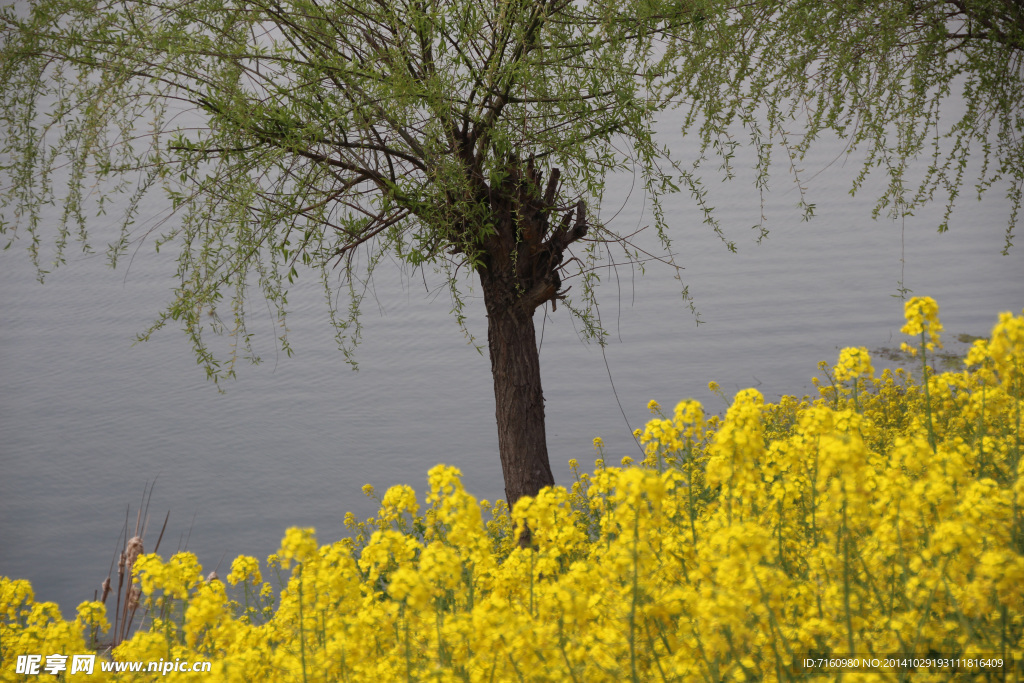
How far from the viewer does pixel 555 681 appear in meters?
2.02

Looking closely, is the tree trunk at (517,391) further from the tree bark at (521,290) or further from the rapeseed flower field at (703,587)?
the rapeseed flower field at (703,587)

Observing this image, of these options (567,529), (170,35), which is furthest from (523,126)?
(567,529)

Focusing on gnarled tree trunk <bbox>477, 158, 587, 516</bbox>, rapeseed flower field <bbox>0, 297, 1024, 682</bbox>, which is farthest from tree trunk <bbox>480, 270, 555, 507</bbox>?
rapeseed flower field <bbox>0, 297, 1024, 682</bbox>

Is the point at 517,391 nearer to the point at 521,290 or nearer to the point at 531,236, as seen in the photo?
the point at 521,290

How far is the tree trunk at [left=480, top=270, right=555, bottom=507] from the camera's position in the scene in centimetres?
483

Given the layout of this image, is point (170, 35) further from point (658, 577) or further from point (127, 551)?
point (658, 577)

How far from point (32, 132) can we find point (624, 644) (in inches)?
147

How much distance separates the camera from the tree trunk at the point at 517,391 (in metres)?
4.83

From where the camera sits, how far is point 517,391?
4.89 meters

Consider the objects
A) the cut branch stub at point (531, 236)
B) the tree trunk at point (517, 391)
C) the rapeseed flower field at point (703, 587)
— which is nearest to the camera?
the rapeseed flower field at point (703, 587)

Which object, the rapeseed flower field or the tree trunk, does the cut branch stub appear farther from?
the rapeseed flower field

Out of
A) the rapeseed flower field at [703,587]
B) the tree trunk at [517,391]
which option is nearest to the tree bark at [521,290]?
the tree trunk at [517,391]

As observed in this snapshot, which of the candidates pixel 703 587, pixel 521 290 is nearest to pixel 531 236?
pixel 521 290

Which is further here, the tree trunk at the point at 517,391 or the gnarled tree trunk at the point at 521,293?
the tree trunk at the point at 517,391
